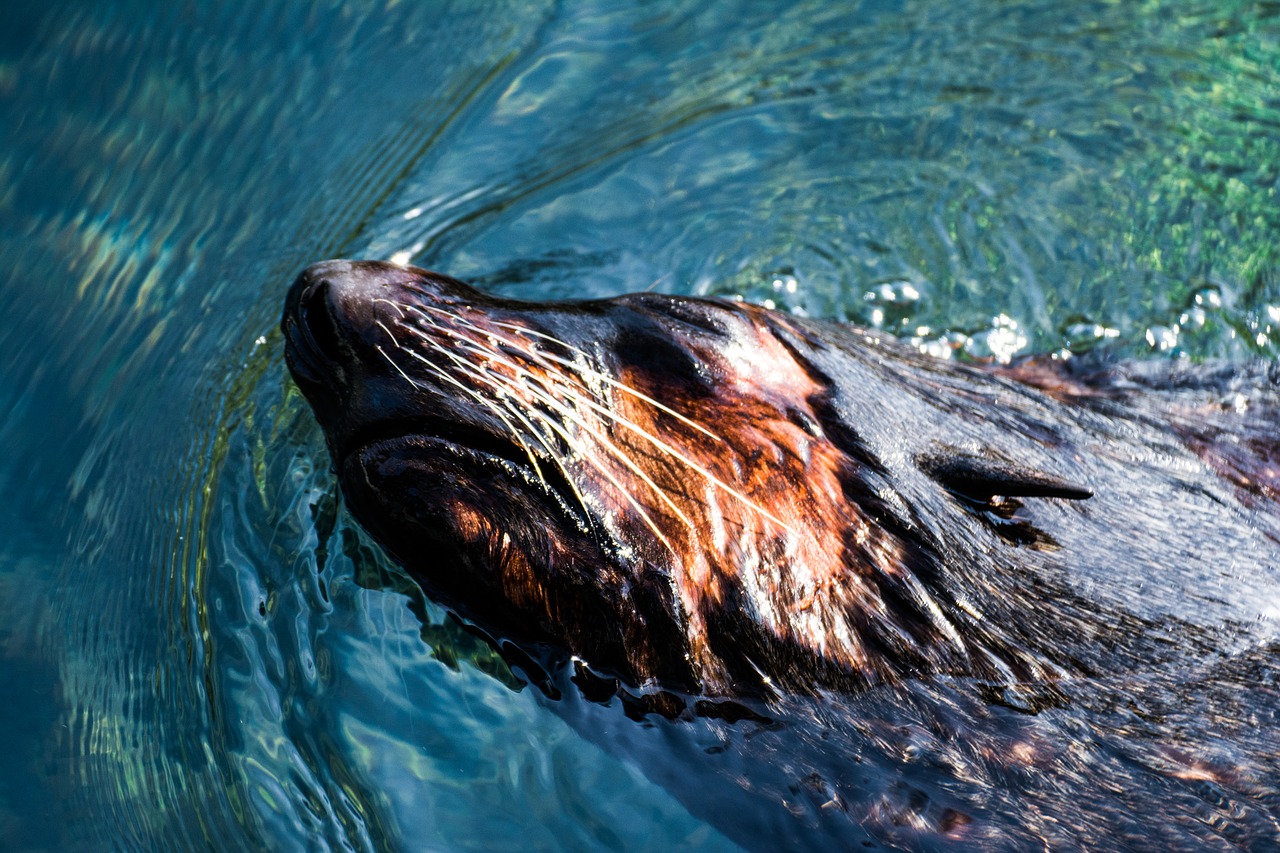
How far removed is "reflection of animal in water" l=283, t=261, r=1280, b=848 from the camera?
262cm

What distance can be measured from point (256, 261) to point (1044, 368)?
295cm

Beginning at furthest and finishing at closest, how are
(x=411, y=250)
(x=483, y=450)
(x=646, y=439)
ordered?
(x=411, y=250)
(x=646, y=439)
(x=483, y=450)

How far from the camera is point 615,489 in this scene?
267cm

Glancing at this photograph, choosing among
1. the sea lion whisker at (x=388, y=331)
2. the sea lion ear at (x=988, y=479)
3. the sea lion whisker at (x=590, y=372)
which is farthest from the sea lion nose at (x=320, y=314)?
the sea lion ear at (x=988, y=479)

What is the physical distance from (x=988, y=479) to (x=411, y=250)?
2703 mm

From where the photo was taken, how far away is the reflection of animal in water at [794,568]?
262cm

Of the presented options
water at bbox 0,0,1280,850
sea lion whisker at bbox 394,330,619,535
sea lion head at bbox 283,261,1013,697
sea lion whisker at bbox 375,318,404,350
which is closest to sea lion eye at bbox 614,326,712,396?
sea lion head at bbox 283,261,1013,697

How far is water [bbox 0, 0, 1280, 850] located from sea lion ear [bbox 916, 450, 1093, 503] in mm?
1100

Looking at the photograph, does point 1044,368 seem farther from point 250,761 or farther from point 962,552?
point 250,761

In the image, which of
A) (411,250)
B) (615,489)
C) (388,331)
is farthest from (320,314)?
(411,250)

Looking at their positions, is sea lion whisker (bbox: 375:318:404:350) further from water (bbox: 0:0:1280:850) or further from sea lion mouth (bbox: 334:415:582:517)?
water (bbox: 0:0:1280:850)

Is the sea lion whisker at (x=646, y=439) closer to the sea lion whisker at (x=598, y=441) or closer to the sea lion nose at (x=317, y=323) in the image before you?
the sea lion whisker at (x=598, y=441)

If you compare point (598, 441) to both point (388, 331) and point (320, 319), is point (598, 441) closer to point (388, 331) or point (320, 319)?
point (388, 331)

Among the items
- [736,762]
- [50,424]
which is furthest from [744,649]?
[50,424]
